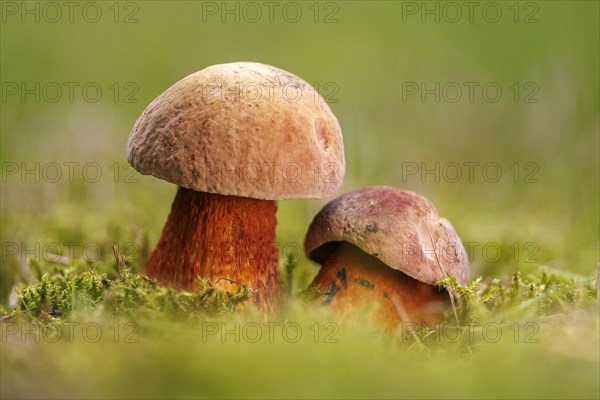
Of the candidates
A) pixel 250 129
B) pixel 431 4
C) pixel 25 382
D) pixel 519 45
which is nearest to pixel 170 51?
pixel 431 4

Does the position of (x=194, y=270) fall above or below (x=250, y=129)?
below

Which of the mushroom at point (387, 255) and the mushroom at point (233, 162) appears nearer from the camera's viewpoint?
the mushroom at point (233, 162)

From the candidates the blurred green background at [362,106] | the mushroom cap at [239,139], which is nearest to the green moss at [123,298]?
the mushroom cap at [239,139]

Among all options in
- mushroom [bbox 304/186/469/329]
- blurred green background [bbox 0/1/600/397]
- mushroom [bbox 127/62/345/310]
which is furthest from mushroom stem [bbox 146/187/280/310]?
blurred green background [bbox 0/1/600/397]

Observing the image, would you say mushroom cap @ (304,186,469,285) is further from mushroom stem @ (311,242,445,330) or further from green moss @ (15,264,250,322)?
green moss @ (15,264,250,322)

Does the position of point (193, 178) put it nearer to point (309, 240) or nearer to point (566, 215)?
point (309, 240)

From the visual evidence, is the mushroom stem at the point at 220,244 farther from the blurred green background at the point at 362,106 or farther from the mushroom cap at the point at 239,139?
the blurred green background at the point at 362,106

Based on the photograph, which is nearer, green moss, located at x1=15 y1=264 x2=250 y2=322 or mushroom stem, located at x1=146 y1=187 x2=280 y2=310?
green moss, located at x1=15 y1=264 x2=250 y2=322
